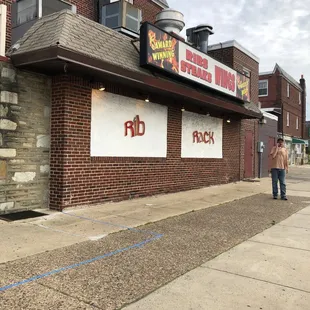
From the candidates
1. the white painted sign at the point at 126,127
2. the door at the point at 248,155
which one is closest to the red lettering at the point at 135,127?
the white painted sign at the point at 126,127

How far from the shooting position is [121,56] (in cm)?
822

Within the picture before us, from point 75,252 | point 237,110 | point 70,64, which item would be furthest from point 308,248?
point 237,110

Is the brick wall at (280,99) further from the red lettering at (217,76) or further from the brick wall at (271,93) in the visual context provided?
the red lettering at (217,76)

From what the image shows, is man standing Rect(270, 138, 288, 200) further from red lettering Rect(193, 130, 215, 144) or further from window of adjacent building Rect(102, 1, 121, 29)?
window of adjacent building Rect(102, 1, 121, 29)

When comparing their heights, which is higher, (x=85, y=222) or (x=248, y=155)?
(x=248, y=155)

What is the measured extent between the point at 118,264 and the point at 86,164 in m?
3.97

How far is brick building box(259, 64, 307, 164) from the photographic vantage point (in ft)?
110

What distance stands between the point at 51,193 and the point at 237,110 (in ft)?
27.6

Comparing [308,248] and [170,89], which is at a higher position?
[170,89]

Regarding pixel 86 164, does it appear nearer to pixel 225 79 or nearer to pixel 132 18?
pixel 132 18

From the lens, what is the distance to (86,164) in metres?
8.07

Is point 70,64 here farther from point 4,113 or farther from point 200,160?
point 200,160

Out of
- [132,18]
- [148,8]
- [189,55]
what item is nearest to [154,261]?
[189,55]

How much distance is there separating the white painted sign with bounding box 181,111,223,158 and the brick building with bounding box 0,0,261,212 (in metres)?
0.07
